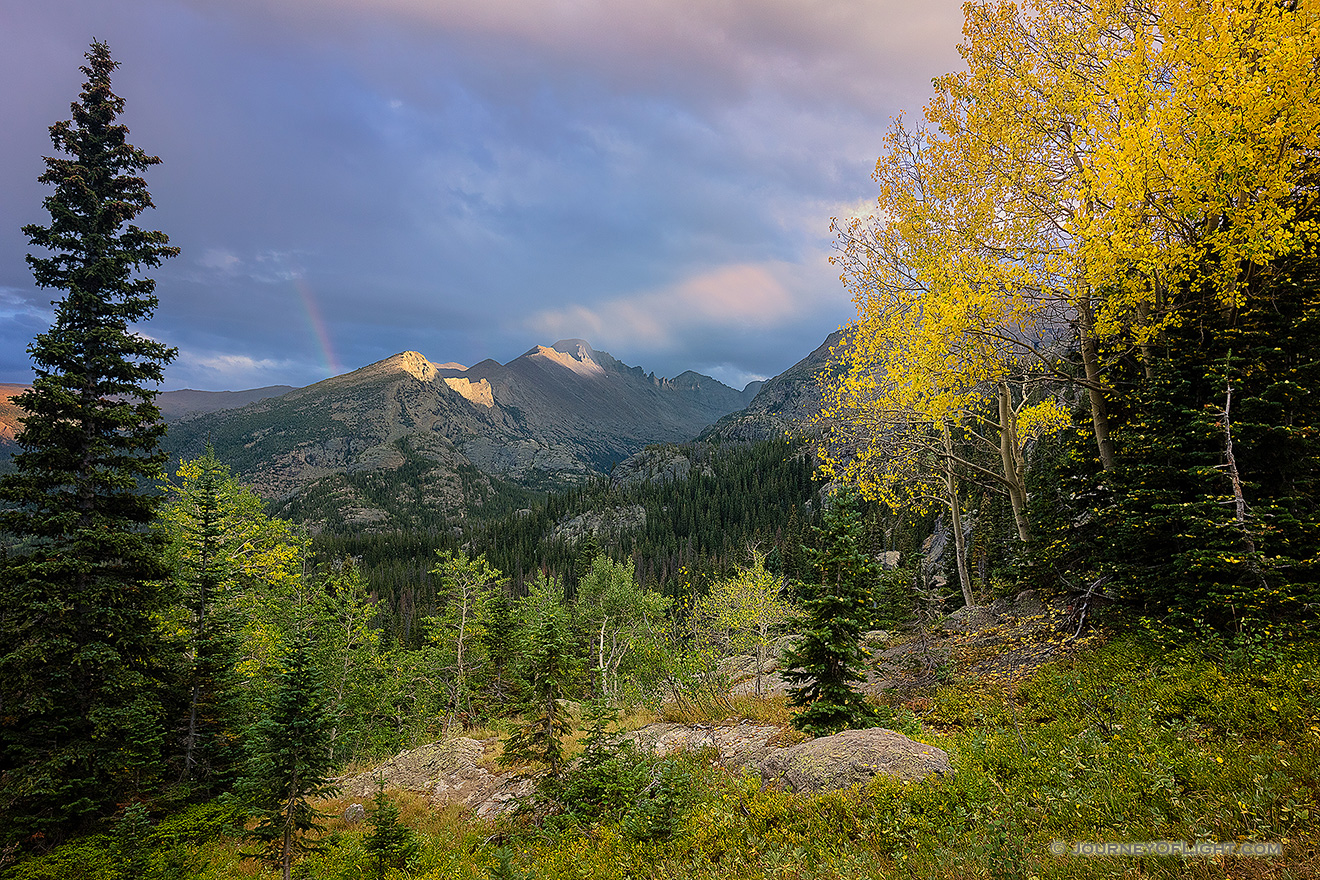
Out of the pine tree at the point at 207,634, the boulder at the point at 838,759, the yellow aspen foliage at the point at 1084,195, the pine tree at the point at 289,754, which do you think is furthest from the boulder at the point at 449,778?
the yellow aspen foliage at the point at 1084,195

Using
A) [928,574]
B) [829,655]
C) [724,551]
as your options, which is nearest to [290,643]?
[829,655]

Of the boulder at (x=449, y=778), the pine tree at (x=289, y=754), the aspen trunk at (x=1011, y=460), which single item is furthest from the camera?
the boulder at (x=449, y=778)

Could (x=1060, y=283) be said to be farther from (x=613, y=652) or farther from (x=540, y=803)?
(x=613, y=652)

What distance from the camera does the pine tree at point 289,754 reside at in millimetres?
9734

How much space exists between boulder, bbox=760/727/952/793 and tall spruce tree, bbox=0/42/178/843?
1637cm

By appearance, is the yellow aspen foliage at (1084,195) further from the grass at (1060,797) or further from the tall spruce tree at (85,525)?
the tall spruce tree at (85,525)

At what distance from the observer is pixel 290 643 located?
989cm

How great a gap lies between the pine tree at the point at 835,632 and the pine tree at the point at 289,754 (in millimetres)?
9648

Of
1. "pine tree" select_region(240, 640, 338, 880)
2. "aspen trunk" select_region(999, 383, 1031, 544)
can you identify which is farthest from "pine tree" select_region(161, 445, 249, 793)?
"aspen trunk" select_region(999, 383, 1031, 544)

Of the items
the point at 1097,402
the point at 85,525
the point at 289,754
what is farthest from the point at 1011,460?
the point at 85,525

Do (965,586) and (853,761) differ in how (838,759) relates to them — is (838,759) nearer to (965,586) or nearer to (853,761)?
(853,761)

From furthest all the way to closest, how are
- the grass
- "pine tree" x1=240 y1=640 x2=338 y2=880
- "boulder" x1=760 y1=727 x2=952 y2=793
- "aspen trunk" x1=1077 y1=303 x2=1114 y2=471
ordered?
"aspen trunk" x1=1077 y1=303 x2=1114 y2=471 < "pine tree" x1=240 y1=640 x2=338 y2=880 < "boulder" x1=760 y1=727 x2=952 y2=793 < the grass

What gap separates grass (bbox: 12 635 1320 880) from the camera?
4.48 meters

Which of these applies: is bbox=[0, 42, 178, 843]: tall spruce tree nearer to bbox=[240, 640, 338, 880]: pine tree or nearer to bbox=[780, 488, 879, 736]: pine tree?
bbox=[240, 640, 338, 880]: pine tree
